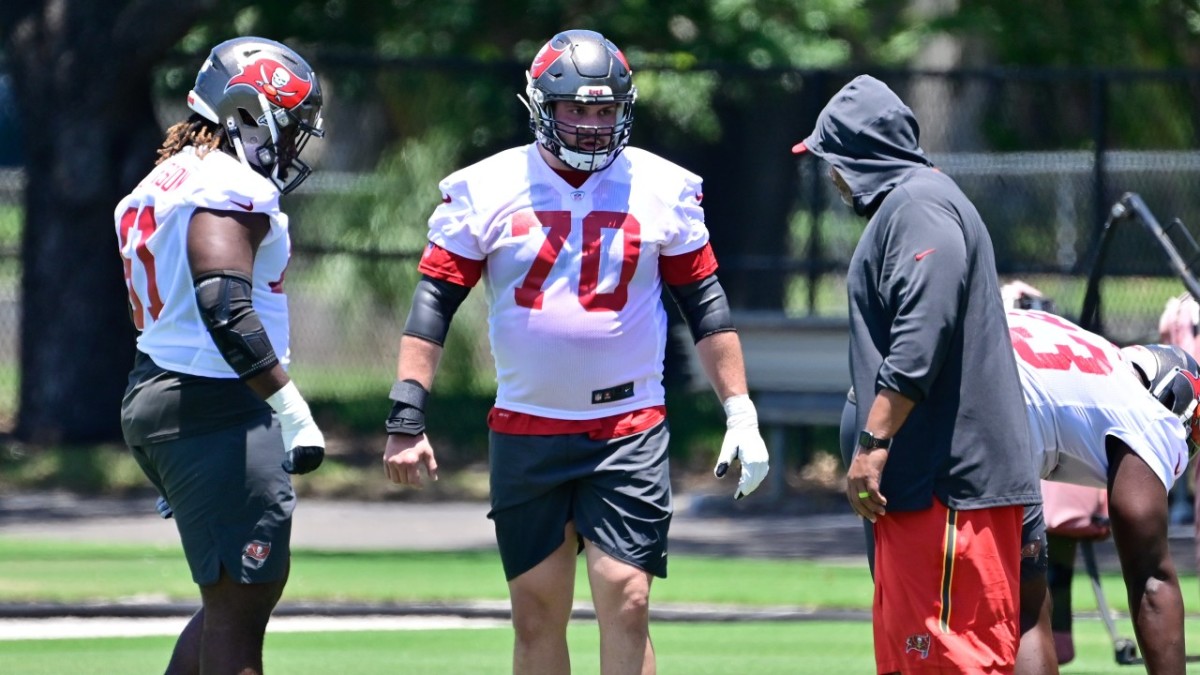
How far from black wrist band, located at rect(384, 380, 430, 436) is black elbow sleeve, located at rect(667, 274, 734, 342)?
0.87m

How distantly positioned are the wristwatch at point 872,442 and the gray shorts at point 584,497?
0.73 metres

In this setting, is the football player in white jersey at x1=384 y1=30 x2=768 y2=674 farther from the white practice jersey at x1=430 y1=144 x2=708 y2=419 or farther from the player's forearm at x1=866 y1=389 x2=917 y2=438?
the player's forearm at x1=866 y1=389 x2=917 y2=438

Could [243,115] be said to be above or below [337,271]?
above

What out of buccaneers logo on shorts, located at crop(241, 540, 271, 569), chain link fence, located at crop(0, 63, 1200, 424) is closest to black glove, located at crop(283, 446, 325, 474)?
→ buccaneers logo on shorts, located at crop(241, 540, 271, 569)

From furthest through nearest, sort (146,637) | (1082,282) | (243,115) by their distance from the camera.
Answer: (1082,282)
(146,637)
(243,115)

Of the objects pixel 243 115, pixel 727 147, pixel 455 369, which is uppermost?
pixel 243 115

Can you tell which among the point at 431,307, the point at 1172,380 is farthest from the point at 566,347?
the point at 1172,380

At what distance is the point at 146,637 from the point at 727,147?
7568mm

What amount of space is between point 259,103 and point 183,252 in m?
0.52

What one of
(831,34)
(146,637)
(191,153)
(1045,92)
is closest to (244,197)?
(191,153)

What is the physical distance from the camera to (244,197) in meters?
5.46

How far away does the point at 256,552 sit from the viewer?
5492mm

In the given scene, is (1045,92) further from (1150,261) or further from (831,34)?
(831,34)

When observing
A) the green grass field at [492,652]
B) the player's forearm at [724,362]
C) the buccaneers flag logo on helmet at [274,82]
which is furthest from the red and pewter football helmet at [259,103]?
the green grass field at [492,652]
